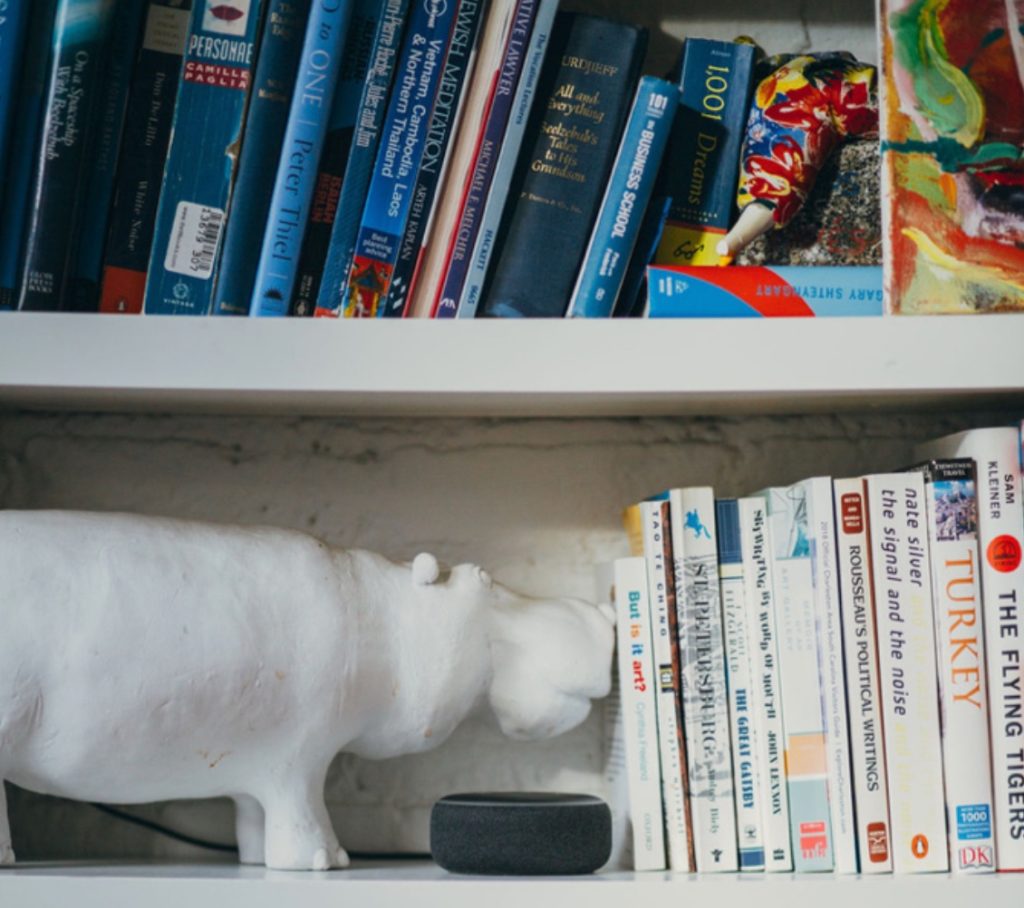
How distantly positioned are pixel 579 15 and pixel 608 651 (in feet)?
1.54

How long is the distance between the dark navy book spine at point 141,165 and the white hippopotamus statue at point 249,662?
0.17m

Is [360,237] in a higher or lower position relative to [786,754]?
higher

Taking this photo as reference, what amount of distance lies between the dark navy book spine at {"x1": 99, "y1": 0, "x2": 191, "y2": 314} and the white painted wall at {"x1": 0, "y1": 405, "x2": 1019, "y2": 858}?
224mm

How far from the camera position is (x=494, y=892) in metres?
0.87

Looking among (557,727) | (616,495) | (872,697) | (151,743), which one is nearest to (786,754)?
(872,697)

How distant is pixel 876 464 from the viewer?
1.14 m

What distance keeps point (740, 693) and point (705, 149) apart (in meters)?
0.41

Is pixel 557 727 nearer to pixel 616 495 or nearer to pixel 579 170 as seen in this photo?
pixel 616 495

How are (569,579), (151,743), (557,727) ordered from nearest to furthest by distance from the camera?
(151,743) → (557,727) → (569,579)

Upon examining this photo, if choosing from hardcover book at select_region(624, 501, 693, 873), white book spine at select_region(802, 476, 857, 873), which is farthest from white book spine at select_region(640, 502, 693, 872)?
white book spine at select_region(802, 476, 857, 873)

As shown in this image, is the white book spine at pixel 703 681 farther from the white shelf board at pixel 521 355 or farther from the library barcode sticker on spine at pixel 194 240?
the library barcode sticker on spine at pixel 194 240

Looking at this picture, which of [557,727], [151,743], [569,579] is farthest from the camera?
[569,579]

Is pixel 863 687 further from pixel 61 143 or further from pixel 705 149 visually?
pixel 61 143

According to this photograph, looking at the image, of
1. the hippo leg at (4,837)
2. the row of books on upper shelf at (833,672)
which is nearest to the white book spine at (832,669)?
the row of books on upper shelf at (833,672)
